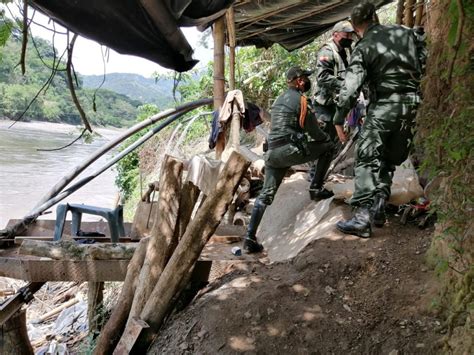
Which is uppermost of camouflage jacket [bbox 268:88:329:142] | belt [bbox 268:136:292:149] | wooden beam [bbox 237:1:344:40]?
wooden beam [bbox 237:1:344:40]

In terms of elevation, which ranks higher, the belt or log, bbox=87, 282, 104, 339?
the belt

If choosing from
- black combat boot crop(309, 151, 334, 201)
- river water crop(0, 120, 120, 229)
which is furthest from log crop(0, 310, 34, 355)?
river water crop(0, 120, 120, 229)

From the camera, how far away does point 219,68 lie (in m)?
5.82

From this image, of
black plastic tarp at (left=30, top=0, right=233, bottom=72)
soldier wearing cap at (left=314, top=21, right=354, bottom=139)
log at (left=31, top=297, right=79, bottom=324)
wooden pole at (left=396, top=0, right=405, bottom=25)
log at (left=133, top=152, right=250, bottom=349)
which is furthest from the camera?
log at (left=31, top=297, right=79, bottom=324)

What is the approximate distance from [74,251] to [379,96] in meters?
3.03

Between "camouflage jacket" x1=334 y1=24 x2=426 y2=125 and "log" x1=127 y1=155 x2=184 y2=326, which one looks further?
"log" x1=127 y1=155 x2=184 y2=326

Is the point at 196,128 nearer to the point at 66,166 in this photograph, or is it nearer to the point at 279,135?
the point at 279,135

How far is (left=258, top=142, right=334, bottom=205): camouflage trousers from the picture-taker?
402 centimetres

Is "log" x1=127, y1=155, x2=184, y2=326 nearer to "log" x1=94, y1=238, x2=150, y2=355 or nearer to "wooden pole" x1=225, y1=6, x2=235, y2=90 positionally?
"log" x1=94, y1=238, x2=150, y2=355

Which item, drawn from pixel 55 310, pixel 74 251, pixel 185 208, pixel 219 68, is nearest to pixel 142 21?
pixel 185 208

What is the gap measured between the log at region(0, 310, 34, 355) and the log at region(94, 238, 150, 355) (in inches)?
59.1

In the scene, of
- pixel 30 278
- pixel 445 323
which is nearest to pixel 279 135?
pixel 445 323

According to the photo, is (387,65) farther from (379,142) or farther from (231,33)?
(231,33)

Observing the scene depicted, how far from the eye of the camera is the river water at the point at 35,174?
17.7 metres
